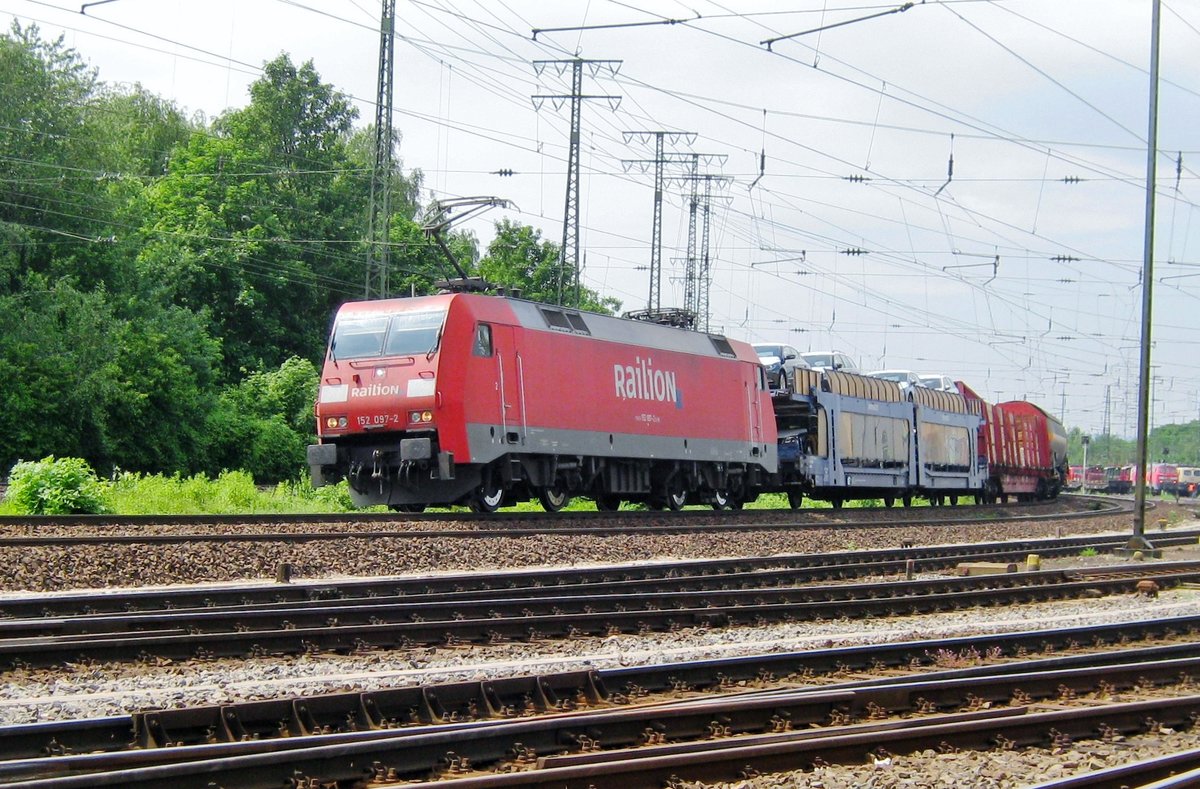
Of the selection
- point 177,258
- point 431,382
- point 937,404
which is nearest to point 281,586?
point 431,382

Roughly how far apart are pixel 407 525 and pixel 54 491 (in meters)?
5.95

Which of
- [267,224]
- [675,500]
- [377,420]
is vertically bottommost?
[675,500]

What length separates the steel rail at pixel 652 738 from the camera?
5.70 m

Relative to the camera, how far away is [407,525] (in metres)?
17.8

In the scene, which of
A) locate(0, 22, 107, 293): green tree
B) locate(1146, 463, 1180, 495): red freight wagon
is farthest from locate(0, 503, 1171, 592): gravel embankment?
locate(1146, 463, 1180, 495): red freight wagon

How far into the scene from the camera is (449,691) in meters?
7.43

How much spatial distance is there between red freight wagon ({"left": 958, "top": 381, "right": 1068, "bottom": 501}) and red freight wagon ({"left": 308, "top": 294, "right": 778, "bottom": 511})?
774 inches

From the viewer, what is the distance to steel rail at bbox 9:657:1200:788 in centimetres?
570

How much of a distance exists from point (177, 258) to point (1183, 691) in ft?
127

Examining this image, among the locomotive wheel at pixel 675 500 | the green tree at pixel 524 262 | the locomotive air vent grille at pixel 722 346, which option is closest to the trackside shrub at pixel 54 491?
the locomotive wheel at pixel 675 500

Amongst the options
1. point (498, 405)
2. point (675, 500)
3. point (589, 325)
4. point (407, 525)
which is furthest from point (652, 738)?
point (675, 500)

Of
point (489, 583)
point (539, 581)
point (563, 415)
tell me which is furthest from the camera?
point (563, 415)

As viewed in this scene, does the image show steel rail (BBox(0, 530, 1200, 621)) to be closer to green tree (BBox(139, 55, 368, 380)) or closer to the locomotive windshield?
the locomotive windshield

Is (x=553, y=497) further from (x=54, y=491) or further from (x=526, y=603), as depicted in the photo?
(x=526, y=603)
